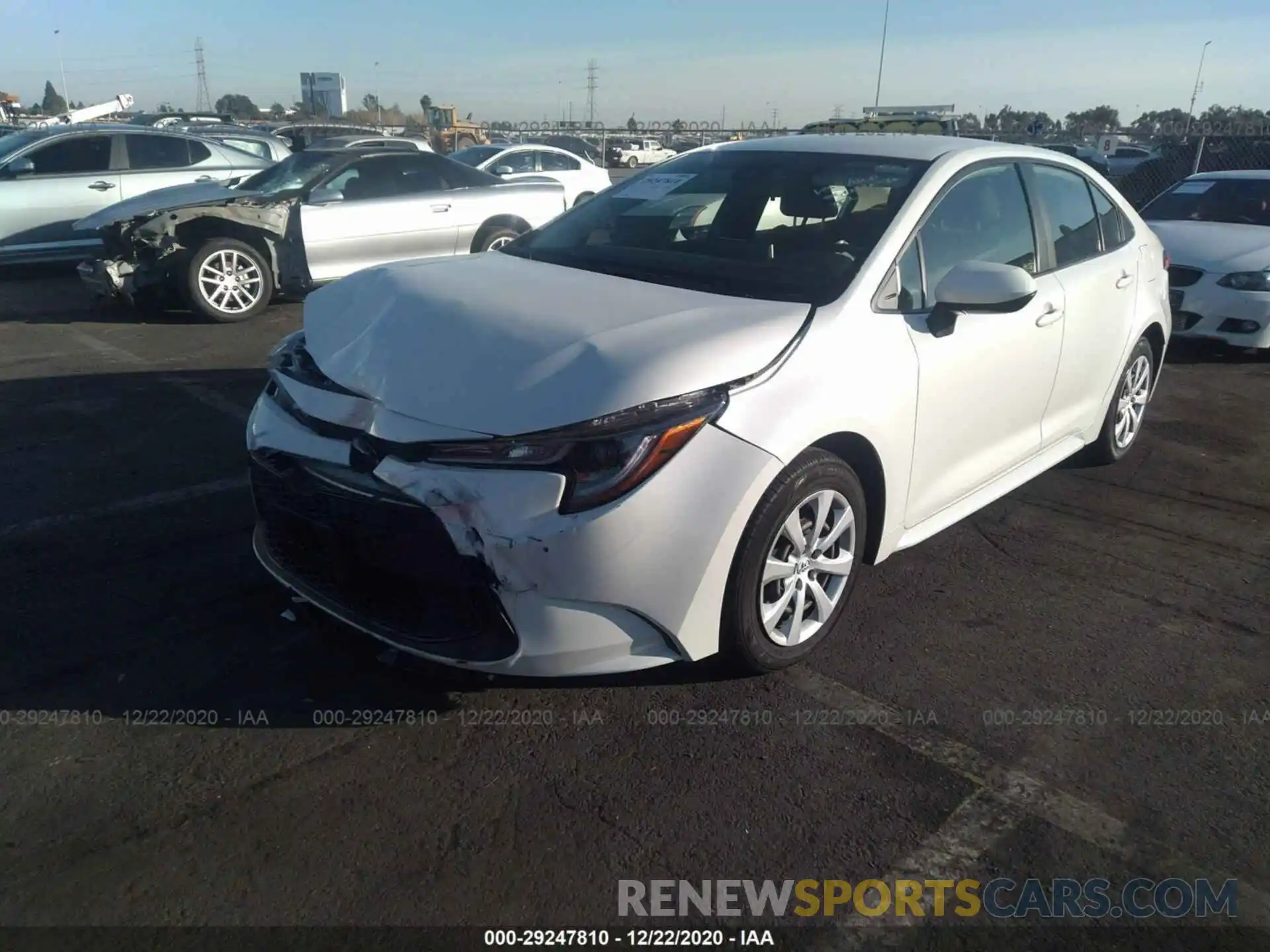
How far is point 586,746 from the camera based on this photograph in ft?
9.77

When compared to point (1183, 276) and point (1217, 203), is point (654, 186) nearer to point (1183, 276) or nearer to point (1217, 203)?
point (1183, 276)

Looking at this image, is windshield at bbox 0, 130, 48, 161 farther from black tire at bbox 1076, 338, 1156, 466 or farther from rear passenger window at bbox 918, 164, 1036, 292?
black tire at bbox 1076, 338, 1156, 466

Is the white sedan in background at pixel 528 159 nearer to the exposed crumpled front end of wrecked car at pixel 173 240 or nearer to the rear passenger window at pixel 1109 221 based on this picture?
the exposed crumpled front end of wrecked car at pixel 173 240

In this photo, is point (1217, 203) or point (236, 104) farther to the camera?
point (236, 104)

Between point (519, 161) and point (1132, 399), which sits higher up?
point (519, 161)

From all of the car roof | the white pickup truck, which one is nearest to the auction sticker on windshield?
the car roof

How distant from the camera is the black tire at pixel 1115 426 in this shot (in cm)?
517

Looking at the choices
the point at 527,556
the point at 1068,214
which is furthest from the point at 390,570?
the point at 1068,214

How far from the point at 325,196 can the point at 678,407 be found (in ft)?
24.1

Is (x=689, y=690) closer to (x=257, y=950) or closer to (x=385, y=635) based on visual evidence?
(x=385, y=635)

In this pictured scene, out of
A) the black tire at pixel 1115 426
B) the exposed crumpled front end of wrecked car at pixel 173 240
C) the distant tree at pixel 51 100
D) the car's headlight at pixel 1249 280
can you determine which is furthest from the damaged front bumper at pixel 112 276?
the distant tree at pixel 51 100

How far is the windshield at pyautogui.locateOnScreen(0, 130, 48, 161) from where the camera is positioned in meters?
10.9

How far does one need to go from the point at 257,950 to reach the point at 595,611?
114cm

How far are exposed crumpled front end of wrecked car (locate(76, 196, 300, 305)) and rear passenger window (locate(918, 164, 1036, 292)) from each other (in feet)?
21.6
